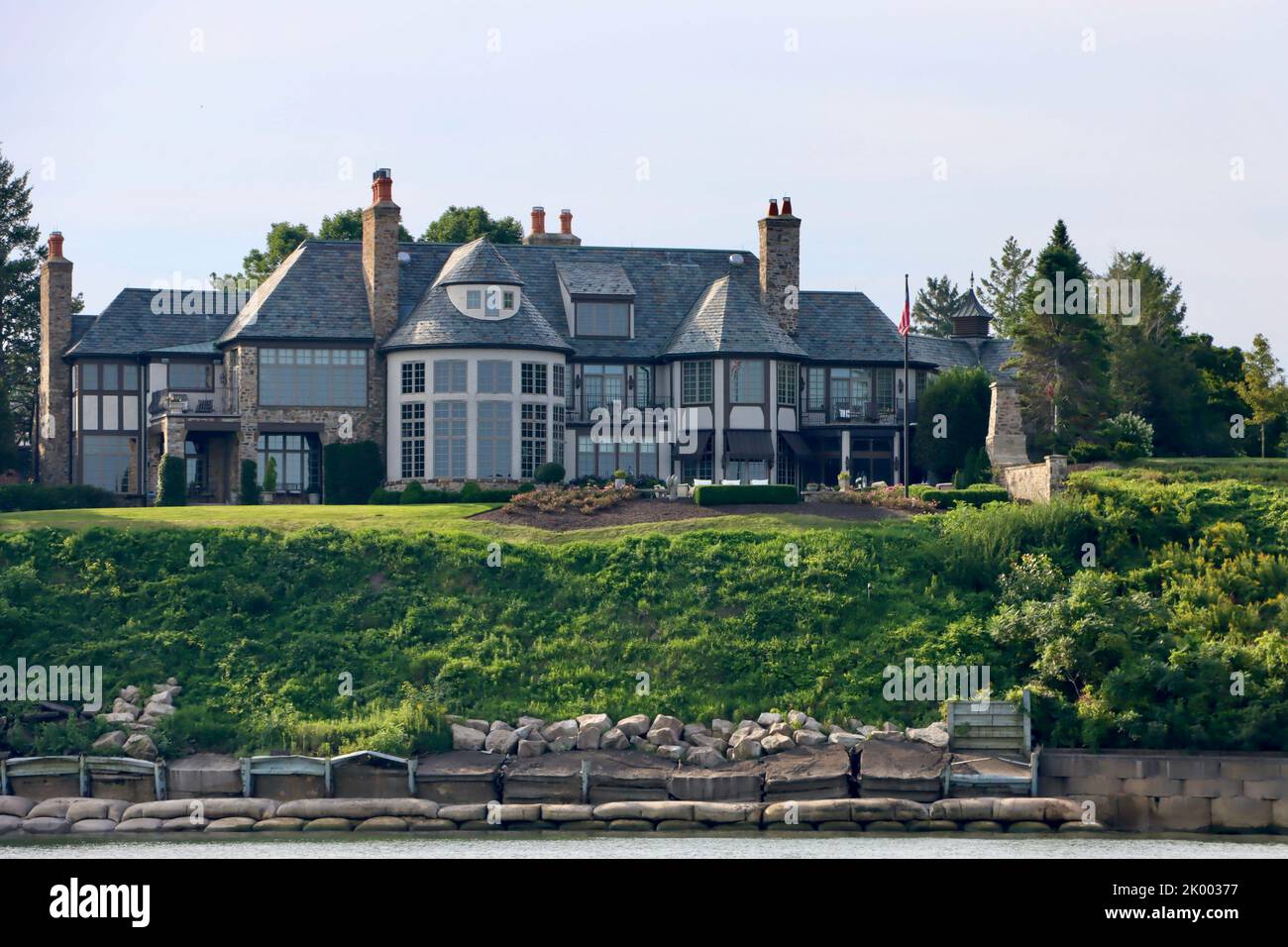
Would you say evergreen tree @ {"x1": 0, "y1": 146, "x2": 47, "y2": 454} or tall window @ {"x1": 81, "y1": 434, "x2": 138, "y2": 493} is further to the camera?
evergreen tree @ {"x1": 0, "y1": 146, "x2": 47, "y2": 454}

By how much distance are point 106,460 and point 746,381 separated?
19699 mm

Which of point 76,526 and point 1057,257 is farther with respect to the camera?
point 1057,257

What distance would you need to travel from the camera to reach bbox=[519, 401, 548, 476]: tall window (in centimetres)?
5631

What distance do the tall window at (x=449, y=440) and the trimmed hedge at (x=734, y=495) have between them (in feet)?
28.4

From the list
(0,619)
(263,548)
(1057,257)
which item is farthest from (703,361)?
(0,619)

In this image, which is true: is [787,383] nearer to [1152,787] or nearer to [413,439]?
[413,439]

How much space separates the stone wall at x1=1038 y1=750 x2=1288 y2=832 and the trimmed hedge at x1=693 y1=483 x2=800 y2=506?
50.2ft

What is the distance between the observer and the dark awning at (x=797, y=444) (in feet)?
193

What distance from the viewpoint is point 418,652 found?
135 ft

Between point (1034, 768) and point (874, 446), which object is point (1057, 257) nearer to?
point (874, 446)

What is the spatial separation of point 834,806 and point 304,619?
13443 mm

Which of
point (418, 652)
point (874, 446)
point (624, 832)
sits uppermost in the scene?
point (874, 446)

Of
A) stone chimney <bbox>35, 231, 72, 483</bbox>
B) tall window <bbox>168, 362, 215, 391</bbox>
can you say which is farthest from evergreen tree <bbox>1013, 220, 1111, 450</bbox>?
stone chimney <bbox>35, 231, 72, 483</bbox>

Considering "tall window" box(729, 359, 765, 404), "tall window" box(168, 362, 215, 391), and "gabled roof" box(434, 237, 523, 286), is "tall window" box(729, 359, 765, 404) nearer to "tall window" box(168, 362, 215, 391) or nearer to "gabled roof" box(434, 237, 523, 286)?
"gabled roof" box(434, 237, 523, 286)
